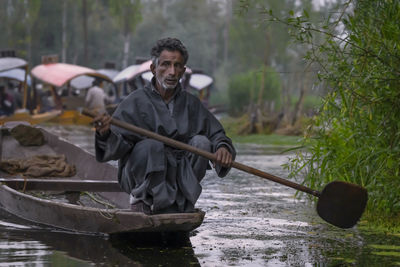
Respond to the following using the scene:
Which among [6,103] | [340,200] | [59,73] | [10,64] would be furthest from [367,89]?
[59,73]

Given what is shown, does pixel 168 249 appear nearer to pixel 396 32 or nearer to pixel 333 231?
pixel 333 231

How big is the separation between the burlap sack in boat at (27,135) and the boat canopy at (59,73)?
15.9m

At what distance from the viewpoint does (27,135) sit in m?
9.43

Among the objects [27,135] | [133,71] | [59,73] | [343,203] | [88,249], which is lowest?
[88,249]

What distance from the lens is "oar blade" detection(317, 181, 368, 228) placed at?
536 cm

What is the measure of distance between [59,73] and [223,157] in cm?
2247

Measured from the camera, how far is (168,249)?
5.16m

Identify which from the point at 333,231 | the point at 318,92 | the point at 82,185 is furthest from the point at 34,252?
the point at 318,92

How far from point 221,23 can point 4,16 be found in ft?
84.3

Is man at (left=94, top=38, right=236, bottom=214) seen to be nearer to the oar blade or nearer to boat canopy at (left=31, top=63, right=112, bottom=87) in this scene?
the oar blade

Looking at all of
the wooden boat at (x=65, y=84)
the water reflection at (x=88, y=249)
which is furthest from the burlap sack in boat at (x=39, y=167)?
the wooden boat at (x=65, y=84)

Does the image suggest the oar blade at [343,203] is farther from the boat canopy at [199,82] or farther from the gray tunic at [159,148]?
the boat canopy at [199,82]

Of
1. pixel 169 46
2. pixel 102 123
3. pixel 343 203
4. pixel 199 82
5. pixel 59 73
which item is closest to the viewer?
pixel 102 123

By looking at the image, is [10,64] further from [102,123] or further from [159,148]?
[102,123]
